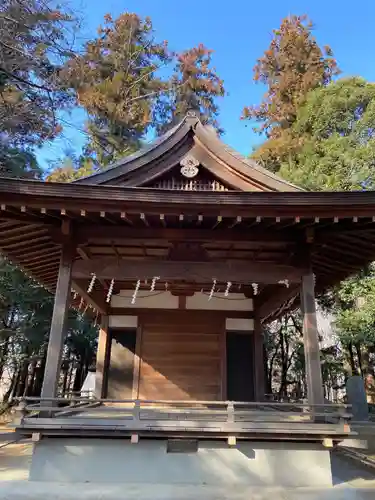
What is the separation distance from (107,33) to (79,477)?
26.1 m

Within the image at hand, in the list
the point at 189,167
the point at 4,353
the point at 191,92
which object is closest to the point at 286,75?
the point at 191,92

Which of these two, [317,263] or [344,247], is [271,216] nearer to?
[344,247]

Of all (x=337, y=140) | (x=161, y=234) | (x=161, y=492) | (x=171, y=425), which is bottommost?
(x=161, y=492)

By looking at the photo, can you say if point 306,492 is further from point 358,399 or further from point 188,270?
point 358,399

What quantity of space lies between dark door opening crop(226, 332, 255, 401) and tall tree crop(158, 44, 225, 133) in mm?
18513

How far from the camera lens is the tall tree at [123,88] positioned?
2172cm

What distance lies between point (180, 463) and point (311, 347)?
8.80 feet

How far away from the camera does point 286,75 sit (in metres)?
23.4

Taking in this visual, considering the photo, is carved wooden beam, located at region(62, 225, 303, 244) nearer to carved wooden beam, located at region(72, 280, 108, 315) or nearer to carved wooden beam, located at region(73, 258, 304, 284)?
carved wooden beam, located at region(73, 258, 304, 284)

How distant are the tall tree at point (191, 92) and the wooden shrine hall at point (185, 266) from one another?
695 inches

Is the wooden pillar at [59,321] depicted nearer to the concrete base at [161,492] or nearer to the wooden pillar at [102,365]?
the concrete base at [161,492]

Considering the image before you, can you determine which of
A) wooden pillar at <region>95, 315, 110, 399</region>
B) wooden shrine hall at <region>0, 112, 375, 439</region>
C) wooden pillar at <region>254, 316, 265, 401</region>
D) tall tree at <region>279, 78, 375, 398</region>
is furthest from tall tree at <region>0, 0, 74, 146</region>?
tall tree at <region>279, 78, 375, 398</region>

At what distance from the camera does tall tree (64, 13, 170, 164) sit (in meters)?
21.7

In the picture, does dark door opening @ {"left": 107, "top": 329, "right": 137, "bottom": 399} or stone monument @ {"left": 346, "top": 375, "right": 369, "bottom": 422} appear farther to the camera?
stone monument @ {"left": 346, "top": 375, "right": 369, "bottom": 422}
